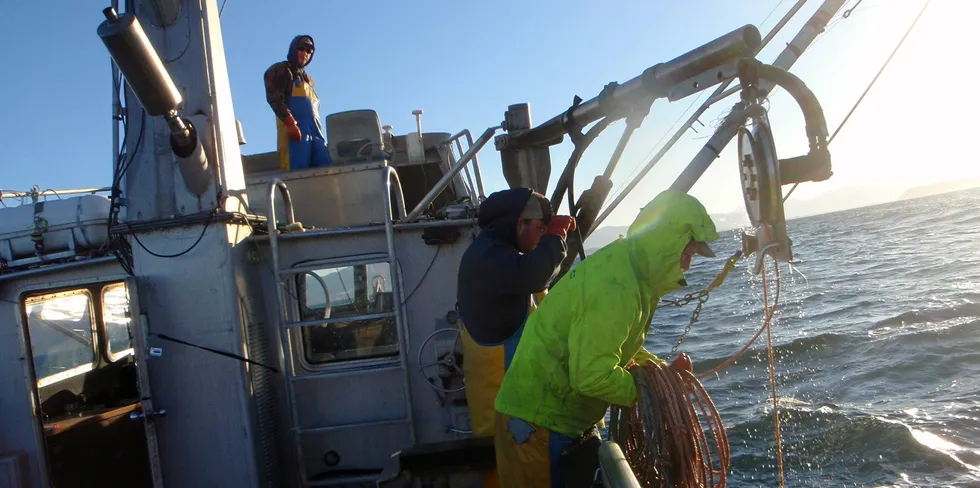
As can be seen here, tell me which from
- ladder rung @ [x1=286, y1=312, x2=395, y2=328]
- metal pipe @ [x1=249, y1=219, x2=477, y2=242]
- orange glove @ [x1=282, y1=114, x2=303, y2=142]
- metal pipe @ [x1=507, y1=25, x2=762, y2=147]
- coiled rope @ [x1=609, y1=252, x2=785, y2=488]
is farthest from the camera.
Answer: orange glove @ [x1=282, y1=114, x2=303, y2=142]

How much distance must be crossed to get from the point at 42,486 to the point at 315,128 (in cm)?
399

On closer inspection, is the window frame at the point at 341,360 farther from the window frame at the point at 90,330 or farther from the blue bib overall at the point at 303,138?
the blue bib overall at the point at 303,138

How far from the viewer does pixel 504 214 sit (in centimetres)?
359

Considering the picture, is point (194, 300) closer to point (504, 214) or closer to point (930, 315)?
point (504, 214)

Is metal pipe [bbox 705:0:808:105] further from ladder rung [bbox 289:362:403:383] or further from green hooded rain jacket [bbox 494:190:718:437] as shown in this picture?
ladder rung [bbox 289:362:403:383]

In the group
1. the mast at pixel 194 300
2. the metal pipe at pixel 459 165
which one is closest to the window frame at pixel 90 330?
the mast at pixel 194 300

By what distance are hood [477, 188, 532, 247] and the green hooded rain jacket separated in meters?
0.59

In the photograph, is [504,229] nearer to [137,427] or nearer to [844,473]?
[137,427]

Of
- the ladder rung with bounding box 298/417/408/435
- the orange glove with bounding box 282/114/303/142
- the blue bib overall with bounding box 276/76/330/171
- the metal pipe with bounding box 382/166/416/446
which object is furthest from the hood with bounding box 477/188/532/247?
the blue bib overall with bounding box 276/76/330/171

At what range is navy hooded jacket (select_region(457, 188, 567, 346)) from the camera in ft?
11.0

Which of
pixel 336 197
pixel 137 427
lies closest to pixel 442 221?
pixel 336 197

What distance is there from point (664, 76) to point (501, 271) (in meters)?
1.67

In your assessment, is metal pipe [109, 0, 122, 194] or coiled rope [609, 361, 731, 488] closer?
coiled rope [609, 361, 731, 488]

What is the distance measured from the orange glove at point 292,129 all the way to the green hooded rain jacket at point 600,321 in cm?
452
